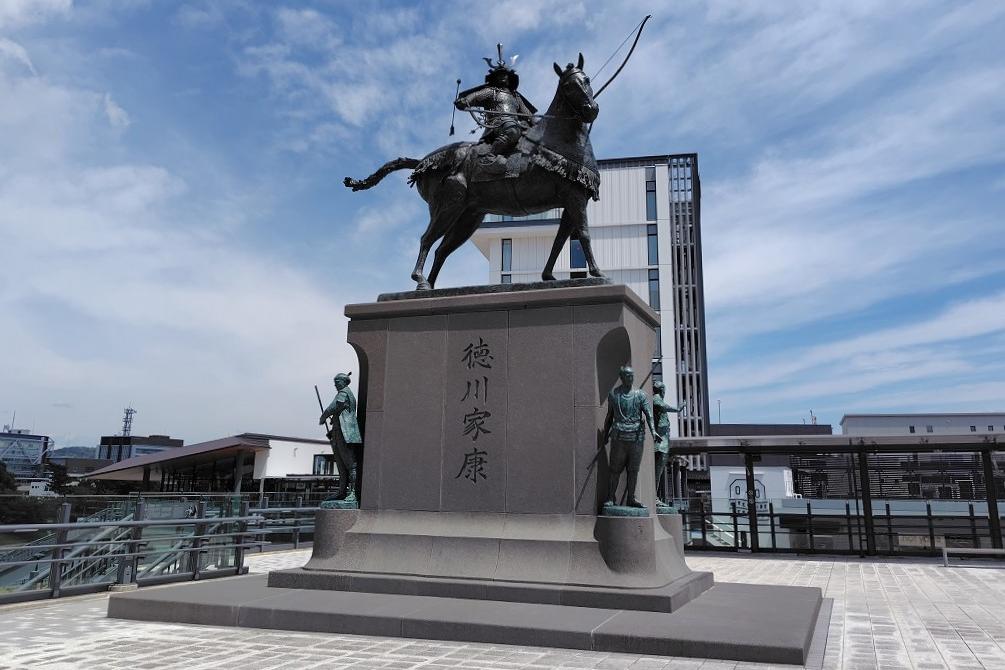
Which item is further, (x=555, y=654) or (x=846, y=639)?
(x=846, y=639)

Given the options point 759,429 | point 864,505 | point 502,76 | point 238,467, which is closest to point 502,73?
point 502,76

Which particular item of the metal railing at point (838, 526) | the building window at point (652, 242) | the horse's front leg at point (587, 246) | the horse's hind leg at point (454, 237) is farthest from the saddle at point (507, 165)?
the building window at point (652, 242)

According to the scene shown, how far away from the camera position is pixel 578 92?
29.1ft

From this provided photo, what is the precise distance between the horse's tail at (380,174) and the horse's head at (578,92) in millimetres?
2218

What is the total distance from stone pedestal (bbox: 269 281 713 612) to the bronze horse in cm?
95

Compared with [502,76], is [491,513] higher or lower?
lower

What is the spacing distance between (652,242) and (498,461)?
126ft

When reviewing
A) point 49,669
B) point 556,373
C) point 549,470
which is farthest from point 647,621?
point 49,669

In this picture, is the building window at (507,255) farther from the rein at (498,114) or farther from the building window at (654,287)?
the rein at (498,114)

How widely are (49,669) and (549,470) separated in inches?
182

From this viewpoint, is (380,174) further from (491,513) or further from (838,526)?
(838,526)

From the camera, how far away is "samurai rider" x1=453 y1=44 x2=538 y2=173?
9320mm

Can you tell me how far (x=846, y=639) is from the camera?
719 cm

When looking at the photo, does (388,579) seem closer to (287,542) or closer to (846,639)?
(846,639)
